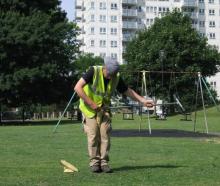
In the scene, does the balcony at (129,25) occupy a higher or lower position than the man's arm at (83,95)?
higher

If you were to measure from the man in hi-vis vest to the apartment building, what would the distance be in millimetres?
141320

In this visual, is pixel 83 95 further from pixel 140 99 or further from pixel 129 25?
pixel 129 25

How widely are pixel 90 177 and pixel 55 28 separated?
142 feet

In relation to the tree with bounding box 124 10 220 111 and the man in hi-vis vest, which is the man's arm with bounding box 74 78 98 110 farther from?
the tree with bounding box 124 10 220 111

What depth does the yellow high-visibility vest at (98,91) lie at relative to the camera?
33.9 ft

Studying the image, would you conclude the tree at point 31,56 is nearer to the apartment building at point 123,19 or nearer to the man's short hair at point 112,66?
the man's short hair at point 112,66

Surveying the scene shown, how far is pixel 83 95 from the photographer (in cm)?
1022

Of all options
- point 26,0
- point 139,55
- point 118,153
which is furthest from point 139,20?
point 118,153

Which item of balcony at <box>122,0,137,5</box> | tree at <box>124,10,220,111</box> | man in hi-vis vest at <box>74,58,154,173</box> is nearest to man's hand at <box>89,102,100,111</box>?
man in hi-vis vest at <box>74,58,154,173</box>

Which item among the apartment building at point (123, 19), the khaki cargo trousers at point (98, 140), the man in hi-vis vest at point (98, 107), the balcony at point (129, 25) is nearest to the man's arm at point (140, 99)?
the man in hi-vis vest at point (98, 107)

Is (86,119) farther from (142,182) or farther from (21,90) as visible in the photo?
(21,90)

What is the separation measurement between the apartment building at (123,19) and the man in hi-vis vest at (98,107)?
464 feet

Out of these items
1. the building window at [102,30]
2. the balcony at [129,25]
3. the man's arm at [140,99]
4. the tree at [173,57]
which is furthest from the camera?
the balcony at [129,25]

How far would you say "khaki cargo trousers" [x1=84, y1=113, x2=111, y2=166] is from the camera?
10344 millimetres
